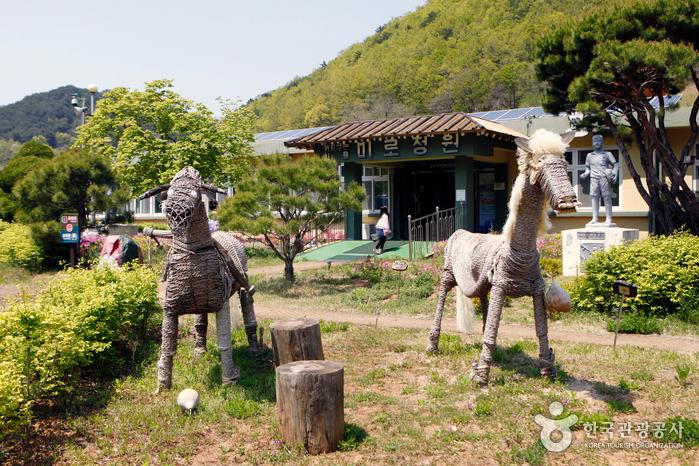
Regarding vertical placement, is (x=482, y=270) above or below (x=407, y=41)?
below

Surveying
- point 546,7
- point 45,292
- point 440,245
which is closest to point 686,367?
point 45,292

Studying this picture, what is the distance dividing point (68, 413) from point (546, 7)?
53.3m

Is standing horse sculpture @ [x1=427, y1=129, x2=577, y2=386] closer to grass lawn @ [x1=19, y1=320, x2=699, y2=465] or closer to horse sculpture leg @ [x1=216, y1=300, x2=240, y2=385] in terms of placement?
grass lawn @ [x1=19, y1=320, x2=699, y2=465]

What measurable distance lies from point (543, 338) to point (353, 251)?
1208 cm

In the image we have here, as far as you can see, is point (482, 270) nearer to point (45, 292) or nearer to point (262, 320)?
point (262, 320)

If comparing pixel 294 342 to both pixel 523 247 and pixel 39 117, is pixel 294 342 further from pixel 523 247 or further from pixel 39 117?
pixel 39 117

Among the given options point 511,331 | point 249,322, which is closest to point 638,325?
point 511,331

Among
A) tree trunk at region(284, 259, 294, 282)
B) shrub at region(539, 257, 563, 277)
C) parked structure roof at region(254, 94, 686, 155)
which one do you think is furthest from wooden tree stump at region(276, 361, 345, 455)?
parked structure roof at region(254, 94, 686, 155)

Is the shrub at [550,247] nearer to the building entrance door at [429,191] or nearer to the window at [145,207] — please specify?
the building entrance door at [429,191]

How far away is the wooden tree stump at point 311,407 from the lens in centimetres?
479

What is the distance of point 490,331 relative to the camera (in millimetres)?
6047

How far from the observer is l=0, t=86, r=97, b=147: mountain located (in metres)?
106

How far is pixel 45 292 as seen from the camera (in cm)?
779

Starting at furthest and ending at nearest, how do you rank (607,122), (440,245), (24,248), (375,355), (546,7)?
(546,7) → (24,248) → (440,245) → (607,122) → (375,355)
